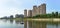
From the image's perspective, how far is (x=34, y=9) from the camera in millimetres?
97938

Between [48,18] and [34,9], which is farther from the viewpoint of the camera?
[34,9]

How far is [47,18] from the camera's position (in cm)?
6488

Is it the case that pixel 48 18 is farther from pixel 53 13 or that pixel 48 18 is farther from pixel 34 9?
pixel 34 9

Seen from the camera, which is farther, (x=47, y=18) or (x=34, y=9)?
(x=34, y=9)

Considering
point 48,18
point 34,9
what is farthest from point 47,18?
point 34,9

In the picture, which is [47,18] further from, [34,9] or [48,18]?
[34,9]

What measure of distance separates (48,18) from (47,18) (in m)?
0.80

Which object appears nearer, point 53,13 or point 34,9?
point 53,13

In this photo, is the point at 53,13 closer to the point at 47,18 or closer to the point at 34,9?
the point at 47,18

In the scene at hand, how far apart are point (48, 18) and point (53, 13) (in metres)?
5.33

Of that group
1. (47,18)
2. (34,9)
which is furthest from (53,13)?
(34,9)

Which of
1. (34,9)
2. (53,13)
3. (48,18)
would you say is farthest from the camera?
(34,9)

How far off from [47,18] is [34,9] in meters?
33.5

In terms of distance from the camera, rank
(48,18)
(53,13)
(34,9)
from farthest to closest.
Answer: (34,9), (53,13), (48,18)
